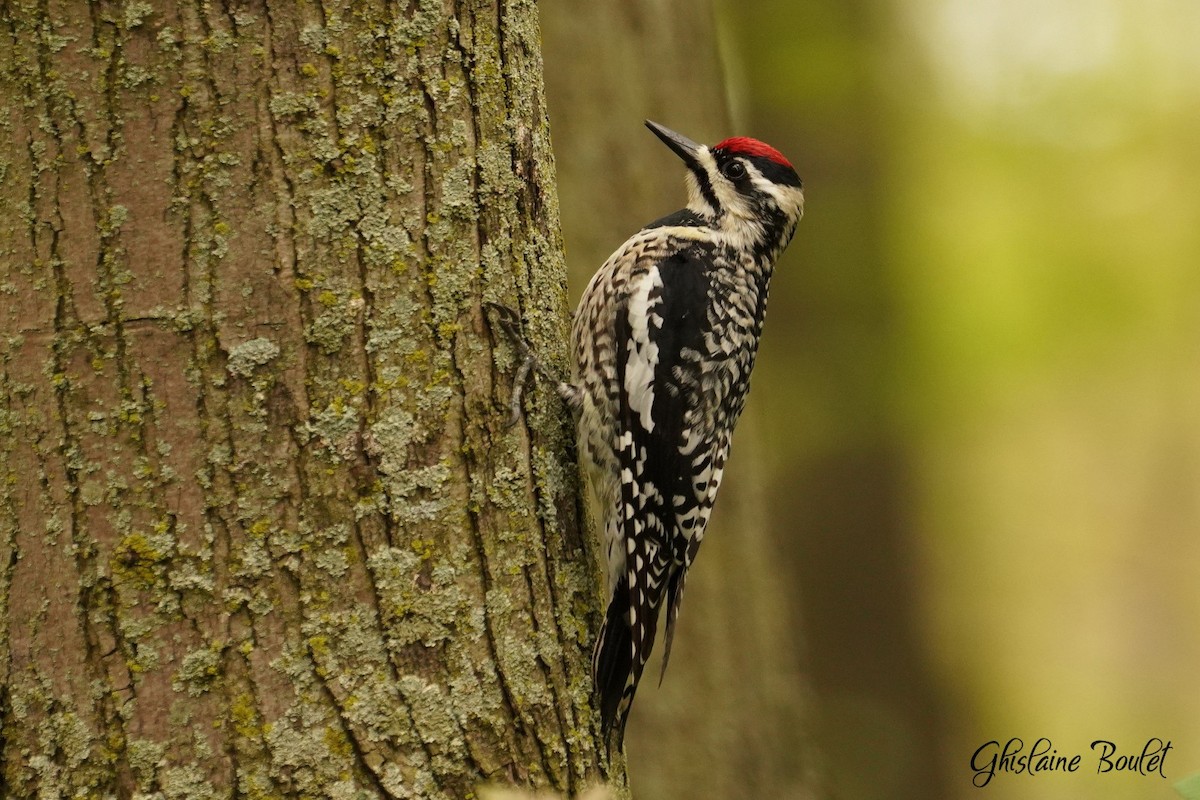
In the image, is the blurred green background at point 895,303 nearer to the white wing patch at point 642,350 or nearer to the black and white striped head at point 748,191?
the black and white striped head at point 748,191

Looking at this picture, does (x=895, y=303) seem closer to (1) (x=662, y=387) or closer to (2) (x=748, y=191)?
(2) (x=748, y=191)

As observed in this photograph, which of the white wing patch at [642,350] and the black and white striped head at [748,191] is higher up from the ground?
the black and white striped head at [748,191]

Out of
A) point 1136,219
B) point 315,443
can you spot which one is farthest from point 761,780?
point 1136,219

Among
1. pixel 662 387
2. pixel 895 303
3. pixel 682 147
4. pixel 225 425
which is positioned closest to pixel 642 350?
pixel 662 387

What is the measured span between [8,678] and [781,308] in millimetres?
3427

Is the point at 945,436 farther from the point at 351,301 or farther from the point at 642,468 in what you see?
the point at 351,301

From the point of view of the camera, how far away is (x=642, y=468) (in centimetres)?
280

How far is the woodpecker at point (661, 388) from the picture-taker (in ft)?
8.74

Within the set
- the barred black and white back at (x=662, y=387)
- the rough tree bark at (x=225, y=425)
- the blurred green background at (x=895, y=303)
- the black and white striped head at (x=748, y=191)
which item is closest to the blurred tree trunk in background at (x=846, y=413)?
the blurred green background at (x=895, y=303)

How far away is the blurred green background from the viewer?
13.0 ft

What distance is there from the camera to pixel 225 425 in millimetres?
1763

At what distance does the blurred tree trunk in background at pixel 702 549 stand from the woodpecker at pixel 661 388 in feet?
→ 2.46

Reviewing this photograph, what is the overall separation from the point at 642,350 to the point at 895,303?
81.0 inches

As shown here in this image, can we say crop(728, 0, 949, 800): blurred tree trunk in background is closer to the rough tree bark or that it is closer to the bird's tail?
the bird's tail
